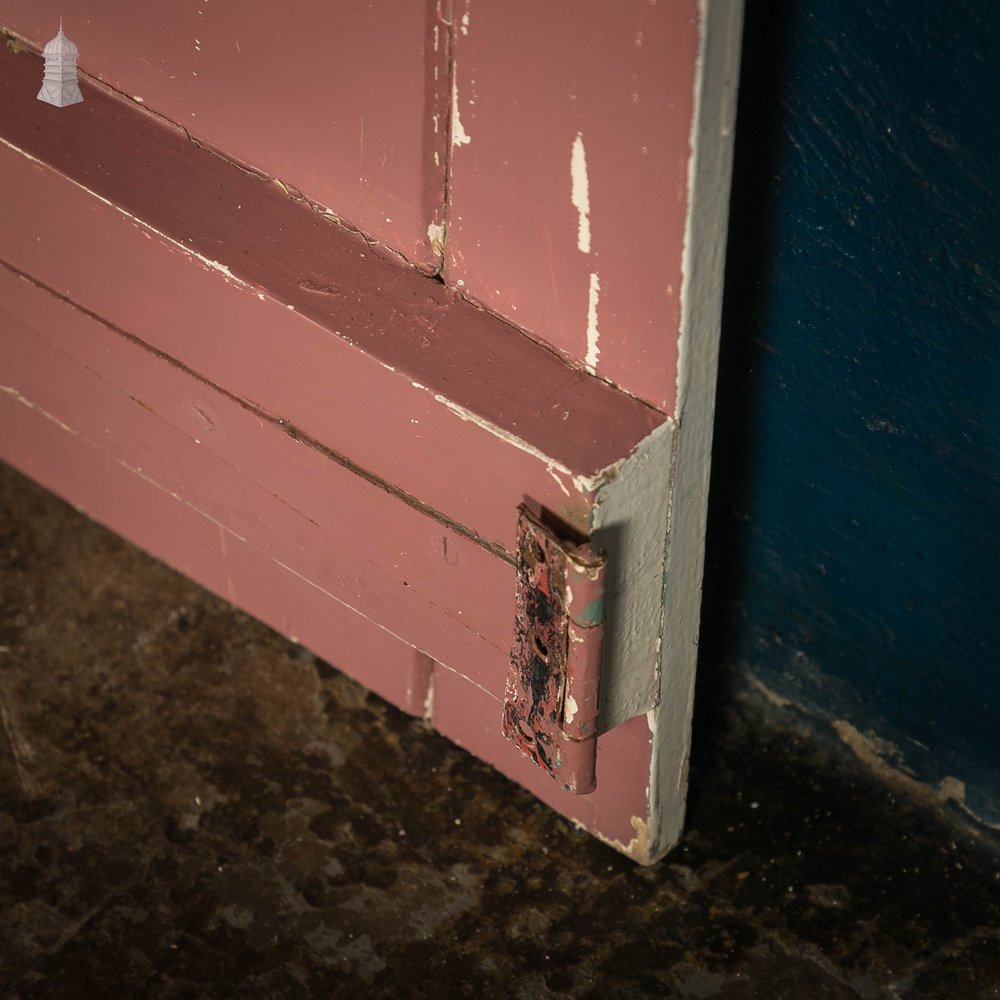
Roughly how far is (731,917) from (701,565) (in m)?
0.46

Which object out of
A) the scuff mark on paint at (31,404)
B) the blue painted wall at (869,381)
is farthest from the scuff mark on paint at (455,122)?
the scuff mark on paint at (31,404)

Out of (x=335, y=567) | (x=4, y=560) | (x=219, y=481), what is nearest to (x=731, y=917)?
(x=335, y=567)

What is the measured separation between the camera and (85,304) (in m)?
2.08

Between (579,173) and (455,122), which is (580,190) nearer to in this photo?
(579,173)

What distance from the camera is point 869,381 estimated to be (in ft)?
6.40

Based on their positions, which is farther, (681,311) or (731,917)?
(731,917)

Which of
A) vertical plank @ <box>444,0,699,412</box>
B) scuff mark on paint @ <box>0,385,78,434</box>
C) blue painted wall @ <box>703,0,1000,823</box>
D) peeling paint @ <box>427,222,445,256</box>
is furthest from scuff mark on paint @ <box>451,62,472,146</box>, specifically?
scuff mark on paint @ <box>0,385,78,434</box>

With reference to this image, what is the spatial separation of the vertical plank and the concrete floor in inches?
27.8

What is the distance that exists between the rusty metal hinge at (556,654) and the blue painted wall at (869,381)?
45 cm

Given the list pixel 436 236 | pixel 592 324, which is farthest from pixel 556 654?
pixel 436 236

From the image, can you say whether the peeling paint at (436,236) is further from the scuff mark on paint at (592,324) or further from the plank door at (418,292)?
the scuff mark on paint at (592,324)

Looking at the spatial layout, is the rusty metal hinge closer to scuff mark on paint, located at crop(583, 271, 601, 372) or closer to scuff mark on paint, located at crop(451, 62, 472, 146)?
scuff mark on paint, located at crop(583, 271, 601, 372)

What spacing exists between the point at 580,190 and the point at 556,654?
45 cm

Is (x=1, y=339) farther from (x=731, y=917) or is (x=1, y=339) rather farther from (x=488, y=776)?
(x=731, y=917)
